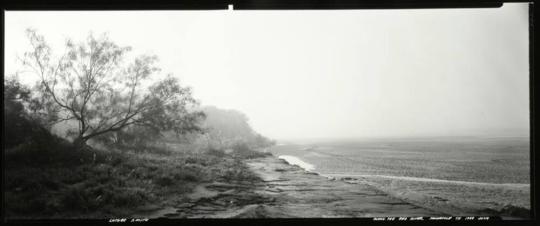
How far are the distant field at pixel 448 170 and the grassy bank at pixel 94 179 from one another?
1882 millimetres

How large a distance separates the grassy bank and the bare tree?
411mm

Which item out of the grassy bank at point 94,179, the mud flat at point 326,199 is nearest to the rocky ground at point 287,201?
the mud flat at point 326,199

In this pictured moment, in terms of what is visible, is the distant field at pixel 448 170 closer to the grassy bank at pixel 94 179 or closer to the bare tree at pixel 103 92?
the grassy bank at pixel 94 179

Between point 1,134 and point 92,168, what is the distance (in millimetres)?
1496

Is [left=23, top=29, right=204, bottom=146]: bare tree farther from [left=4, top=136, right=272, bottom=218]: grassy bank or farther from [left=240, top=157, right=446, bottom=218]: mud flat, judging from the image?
[left=240, top=157, right=446, bottom=218]: mud flat

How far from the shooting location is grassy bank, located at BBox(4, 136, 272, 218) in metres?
4.71

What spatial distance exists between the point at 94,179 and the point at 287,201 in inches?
116

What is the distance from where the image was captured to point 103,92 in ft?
16.4

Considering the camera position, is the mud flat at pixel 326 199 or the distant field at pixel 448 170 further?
the distant field at pixel 448 170

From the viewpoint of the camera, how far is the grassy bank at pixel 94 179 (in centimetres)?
471

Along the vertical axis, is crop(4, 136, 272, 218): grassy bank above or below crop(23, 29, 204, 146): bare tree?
below

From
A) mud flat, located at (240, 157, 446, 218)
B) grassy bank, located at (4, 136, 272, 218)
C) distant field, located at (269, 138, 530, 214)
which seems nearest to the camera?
grassy bank, located at (4, 136, 272, 218)

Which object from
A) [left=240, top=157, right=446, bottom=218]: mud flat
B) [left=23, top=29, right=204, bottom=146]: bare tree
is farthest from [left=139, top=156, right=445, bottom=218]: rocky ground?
[left=23, top=29, right=204, bottom=146]: bare tree

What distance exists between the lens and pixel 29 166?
4852 mm
